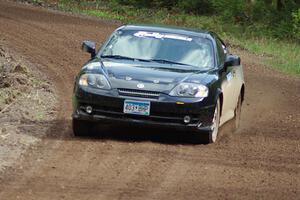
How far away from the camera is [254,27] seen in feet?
129

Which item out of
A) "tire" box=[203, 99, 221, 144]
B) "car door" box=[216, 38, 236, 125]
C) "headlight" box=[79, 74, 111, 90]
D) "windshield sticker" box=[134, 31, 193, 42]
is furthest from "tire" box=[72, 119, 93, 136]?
"car door" box=[216, 38, 236, 125]

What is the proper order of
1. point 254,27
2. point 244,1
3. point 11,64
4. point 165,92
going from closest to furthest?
point 165,92 < point 11,64 < point 254,27 < point 244,1

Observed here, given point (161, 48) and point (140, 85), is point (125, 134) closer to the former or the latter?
point (140, 85)

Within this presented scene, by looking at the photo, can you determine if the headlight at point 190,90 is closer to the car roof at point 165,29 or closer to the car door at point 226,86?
the car door at point 226,86

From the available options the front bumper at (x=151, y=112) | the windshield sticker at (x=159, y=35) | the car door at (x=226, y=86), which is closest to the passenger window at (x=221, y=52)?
the car door at (x=226, y=86)

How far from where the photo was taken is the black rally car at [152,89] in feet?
36.7

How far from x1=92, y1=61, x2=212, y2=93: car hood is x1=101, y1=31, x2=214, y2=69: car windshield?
1.30 ft

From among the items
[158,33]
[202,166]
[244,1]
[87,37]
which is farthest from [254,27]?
[202,166]

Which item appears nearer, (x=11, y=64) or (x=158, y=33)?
(x=158, y=33)

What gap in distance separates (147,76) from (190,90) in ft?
1.87

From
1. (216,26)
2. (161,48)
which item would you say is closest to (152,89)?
(161,48)

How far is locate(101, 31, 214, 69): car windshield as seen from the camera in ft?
40.6

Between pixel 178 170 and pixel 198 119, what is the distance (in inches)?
75.5

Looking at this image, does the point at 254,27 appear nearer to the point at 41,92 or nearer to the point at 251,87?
the point at 251,87
